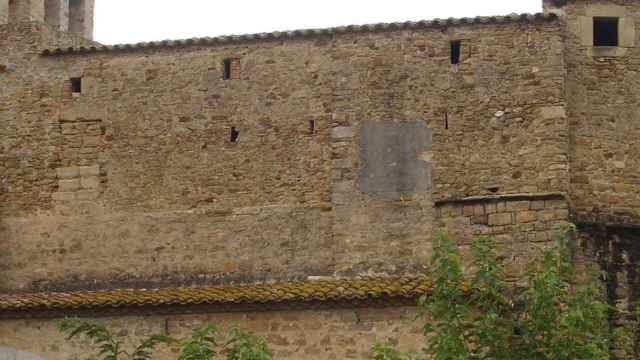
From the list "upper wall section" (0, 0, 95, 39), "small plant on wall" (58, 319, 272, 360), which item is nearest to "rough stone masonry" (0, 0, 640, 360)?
"small plant on wall" (58, 319, 272, 360)

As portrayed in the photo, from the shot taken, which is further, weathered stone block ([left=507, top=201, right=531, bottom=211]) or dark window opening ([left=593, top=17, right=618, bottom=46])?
dark window opening ([left=593, top=17, right=618, bottom=46])

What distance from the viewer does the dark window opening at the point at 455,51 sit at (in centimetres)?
2256

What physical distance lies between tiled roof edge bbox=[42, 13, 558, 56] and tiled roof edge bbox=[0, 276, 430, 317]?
3899mm

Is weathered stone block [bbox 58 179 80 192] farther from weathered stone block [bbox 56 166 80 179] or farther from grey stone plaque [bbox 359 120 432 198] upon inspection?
grey stone plaque [bbox 359 120 432 198]

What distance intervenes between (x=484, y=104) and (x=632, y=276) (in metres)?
3.36

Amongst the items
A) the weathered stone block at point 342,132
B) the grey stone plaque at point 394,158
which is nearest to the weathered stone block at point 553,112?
the grey stone plaque at point 394,158

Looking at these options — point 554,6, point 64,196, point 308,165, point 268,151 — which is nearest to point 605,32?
point 554,6

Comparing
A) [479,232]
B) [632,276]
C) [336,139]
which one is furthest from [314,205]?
[632,276]

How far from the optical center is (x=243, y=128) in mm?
23078

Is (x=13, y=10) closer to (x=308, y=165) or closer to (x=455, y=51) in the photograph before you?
(x=308, y=165)

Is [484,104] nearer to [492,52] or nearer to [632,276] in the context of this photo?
[492,52]

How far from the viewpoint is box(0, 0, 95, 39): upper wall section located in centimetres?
2434

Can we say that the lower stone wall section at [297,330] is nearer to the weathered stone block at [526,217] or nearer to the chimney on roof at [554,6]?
the weathered stone block at [526,217]

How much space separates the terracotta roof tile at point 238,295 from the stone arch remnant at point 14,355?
585mm
